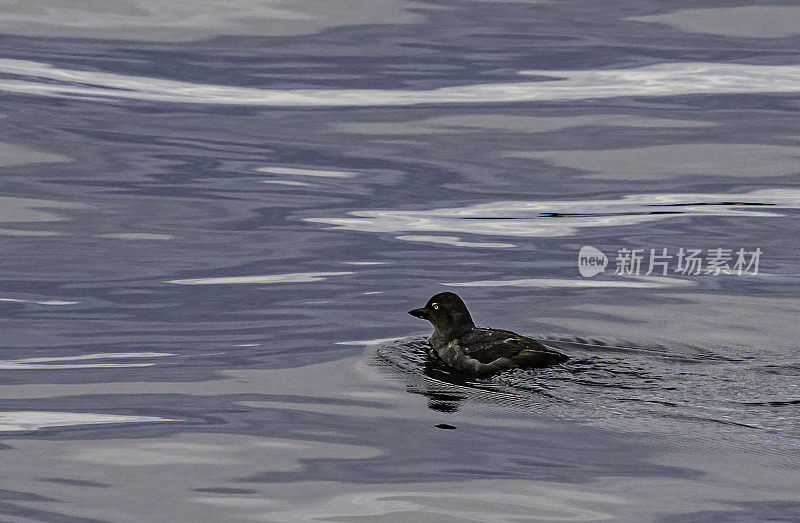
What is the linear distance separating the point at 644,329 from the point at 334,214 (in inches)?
225

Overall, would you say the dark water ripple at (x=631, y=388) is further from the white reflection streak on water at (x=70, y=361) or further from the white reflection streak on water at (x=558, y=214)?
the white reflection streak on water at (x=558, y=214)

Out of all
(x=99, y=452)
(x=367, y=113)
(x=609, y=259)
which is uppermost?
(x=367, y=113)

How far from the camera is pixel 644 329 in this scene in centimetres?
1087

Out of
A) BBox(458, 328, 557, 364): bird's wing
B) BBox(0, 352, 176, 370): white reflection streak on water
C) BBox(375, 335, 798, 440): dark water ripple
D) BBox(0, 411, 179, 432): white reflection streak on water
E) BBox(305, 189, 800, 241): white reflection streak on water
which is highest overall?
BBox(305, 189, 800, 241): white reflection streak on water

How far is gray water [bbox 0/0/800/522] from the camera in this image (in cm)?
760

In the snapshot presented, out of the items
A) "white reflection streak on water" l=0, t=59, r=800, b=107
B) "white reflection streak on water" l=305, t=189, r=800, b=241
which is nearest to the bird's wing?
"white reflection streak on water" l=305, t=189, r=800, b=241

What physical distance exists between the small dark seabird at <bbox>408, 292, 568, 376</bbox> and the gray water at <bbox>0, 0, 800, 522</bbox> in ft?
0.72

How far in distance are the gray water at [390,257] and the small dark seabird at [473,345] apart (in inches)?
8.7

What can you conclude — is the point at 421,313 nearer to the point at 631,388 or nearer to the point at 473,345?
the point at 473,345

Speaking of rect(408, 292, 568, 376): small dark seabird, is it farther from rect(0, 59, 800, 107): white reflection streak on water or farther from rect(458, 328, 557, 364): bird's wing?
rect(0, 59, 800, 107): white reflection streak on water

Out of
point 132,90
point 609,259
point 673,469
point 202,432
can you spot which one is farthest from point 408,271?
point 132,90

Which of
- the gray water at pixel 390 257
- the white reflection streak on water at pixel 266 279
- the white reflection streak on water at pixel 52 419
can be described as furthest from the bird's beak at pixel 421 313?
the white reflection streak on water at pixel 52 419

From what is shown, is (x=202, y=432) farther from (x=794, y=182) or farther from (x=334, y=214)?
(x=794, y=182)

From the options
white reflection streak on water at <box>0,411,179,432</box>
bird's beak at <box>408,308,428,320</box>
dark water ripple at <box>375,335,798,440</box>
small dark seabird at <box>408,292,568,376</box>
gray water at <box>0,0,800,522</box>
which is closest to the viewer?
gray water at <box>0,0,800,522</box>
